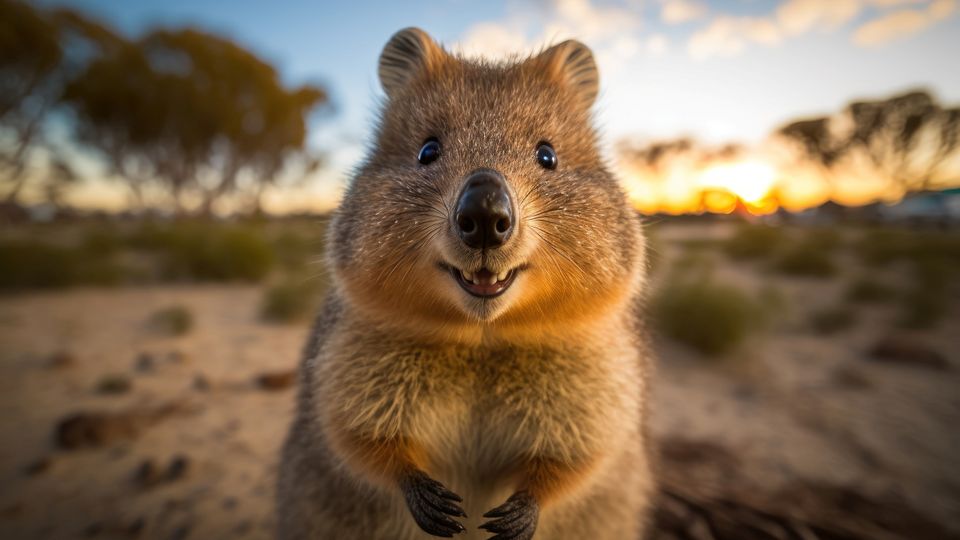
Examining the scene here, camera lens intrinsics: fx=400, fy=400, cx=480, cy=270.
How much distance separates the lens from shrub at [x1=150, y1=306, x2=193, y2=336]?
19.8 ft

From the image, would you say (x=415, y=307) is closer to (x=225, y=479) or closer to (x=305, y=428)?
(x=305, y=428)

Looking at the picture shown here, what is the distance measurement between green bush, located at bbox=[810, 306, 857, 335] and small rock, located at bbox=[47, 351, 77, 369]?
1120 cm

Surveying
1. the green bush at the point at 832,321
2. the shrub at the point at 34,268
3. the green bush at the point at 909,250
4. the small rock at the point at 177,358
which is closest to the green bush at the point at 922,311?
the green bush at the point at 832,321

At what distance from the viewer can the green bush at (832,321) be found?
7.03 meters

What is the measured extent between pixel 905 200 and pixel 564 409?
3844 centimetres

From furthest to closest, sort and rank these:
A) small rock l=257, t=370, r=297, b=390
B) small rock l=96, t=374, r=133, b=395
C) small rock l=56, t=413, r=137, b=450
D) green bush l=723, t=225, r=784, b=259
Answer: green bush l=723, t=225, r=784, b=259 < small rock l=257, t=370, r=297, b=390 < small rock l=96, t=374, r=133, b=395 < small rock l=56, t=413, r=137, b=450

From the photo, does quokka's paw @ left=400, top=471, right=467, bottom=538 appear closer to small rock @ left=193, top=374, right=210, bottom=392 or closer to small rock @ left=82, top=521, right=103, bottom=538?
small rock @ left=82, top=521, right=103, bottom=538

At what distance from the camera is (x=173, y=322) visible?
240 inches

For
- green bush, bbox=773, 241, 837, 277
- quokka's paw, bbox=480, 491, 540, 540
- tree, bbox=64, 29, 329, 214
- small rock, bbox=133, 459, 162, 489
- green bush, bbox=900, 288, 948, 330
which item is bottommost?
small rock, bbox=133, 459, 162, 489

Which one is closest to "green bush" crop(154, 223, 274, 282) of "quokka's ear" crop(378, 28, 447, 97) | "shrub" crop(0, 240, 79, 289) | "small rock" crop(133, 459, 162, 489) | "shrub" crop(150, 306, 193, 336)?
"shrub" crop(0, 240, 79, 289)

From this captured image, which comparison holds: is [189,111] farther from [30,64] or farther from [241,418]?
[241,418]

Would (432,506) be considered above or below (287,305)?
above

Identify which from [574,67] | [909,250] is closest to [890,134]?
[909,250]

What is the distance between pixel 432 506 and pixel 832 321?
27.9 ft
